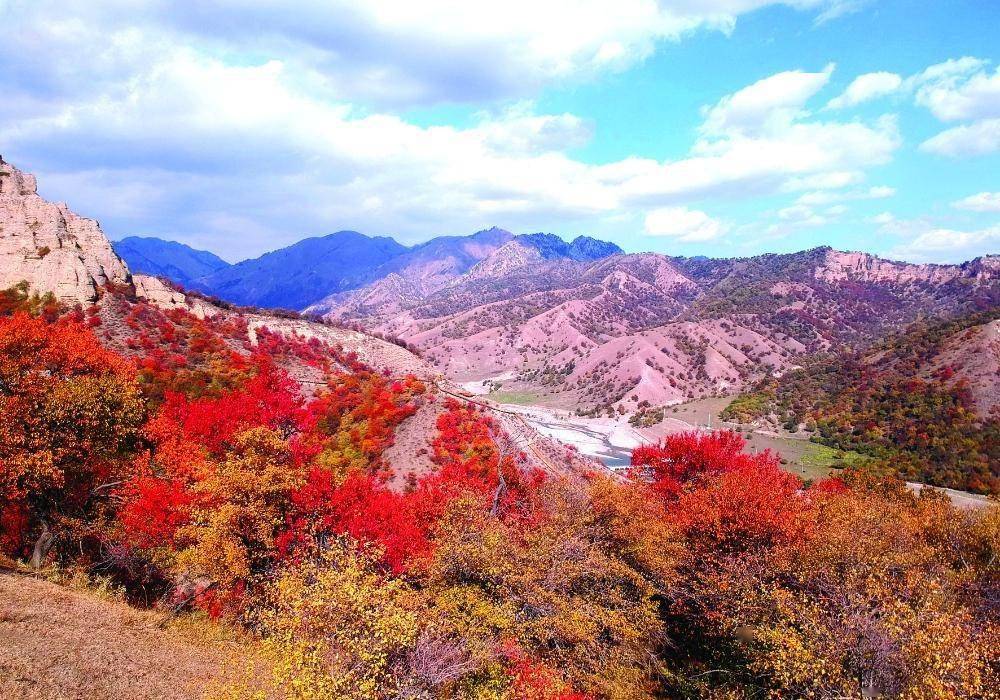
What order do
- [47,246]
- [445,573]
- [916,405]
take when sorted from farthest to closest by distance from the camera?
[916,405], [47,246], [445,573]

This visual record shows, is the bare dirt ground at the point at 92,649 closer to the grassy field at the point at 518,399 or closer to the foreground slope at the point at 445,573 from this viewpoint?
the foreground slope at the point at 445,573

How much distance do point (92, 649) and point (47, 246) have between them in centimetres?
5883

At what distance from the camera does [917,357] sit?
123062 mm

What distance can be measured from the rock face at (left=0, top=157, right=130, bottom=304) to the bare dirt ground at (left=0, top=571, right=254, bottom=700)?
46692 millimetres

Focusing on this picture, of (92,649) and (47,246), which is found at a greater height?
(47,246)

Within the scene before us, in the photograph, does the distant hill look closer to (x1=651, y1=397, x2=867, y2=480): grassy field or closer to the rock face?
(x1=651, y1=397, x2=867, y2=480): grassy field

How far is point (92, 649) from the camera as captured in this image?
1955 centimetres

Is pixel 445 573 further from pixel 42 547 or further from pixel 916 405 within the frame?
pixel 916 405

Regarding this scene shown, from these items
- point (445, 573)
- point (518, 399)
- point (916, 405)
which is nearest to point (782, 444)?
point (916, 405)

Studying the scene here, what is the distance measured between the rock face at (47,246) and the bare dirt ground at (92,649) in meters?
46.7

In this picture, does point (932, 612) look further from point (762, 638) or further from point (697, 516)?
point (697, 516)

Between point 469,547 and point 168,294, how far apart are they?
68.3 metres

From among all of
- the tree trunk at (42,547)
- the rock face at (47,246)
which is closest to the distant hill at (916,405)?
the tree trunk at (42,547)

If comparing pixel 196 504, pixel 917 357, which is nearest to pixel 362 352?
pixel 196 504
